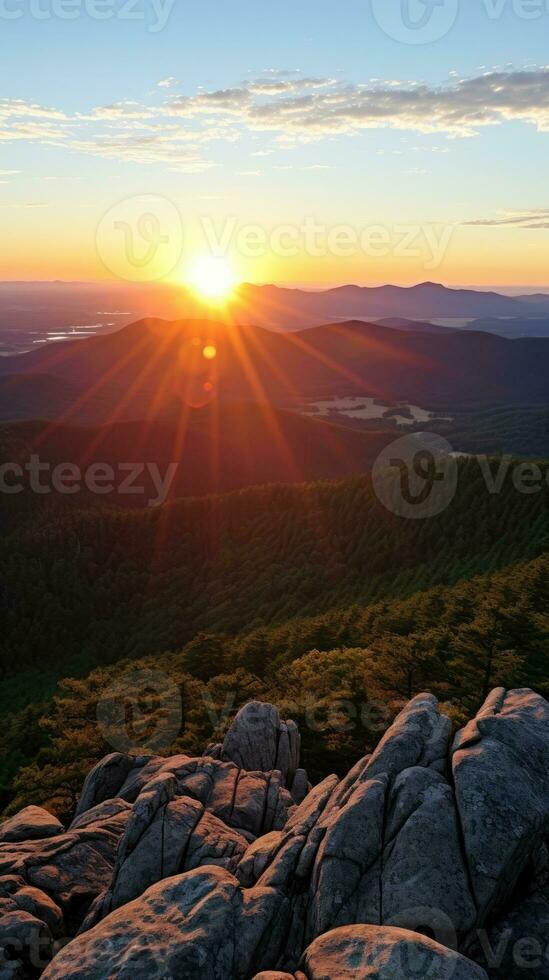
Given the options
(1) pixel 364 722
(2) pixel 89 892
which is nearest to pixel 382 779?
(2) pixel 89 892

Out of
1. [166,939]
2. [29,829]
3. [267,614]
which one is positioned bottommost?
[267,614]

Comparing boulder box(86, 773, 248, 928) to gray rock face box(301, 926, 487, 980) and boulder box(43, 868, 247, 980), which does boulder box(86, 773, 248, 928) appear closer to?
boulder box(43, 868, 247, 980)

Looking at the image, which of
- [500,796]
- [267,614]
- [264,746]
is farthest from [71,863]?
[267,614]

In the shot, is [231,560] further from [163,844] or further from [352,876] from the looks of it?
[352,876]

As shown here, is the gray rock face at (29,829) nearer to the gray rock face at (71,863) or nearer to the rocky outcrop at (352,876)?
the gray rock face at (71,863)

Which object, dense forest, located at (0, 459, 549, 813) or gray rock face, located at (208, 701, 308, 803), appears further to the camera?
dense forest, located at (0, 459, 549, 813)

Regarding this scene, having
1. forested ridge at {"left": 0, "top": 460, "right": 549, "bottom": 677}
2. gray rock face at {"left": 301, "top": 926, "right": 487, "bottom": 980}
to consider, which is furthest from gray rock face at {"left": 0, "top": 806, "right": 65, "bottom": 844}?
forested ridge at {"left": 0, "top": 460, "right": 549, "bottom": 677}

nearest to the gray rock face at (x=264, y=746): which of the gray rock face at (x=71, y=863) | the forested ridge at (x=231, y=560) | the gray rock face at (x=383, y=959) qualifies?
the gray rock face at (x=71, y=863)
